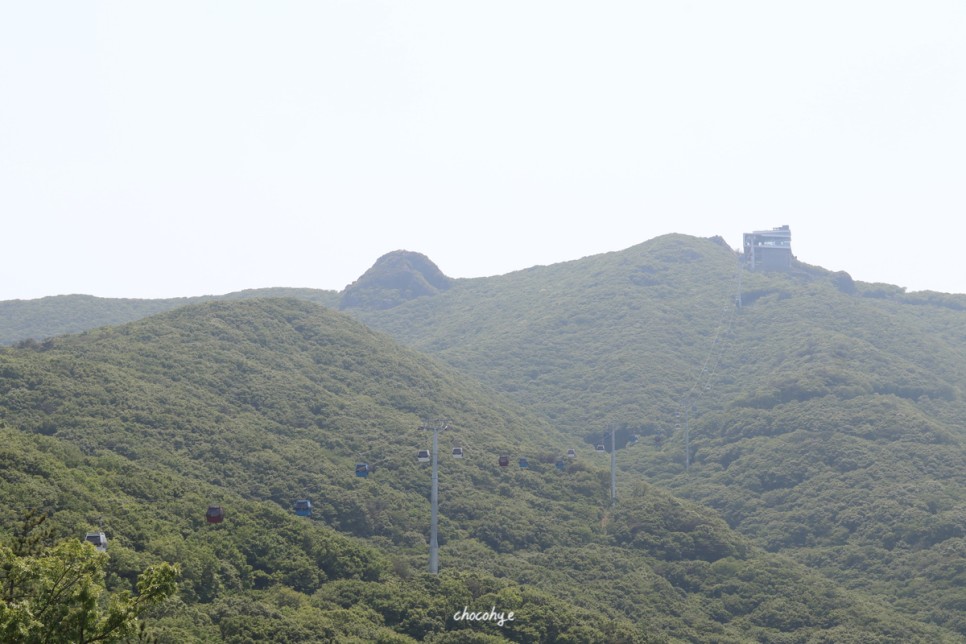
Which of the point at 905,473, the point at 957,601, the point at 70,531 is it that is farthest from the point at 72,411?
the point at 905,473

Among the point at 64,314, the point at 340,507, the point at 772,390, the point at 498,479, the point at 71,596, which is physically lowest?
the point at 498,479

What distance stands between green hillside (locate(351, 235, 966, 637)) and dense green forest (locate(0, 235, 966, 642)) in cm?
46

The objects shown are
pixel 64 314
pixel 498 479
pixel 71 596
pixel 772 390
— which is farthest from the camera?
pixel 64 314

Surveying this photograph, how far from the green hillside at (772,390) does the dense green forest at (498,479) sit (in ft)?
1.52

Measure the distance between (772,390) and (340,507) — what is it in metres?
70.2

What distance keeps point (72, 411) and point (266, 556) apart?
2481 cm

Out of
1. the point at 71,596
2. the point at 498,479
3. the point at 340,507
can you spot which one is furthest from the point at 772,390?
the point at 71,596

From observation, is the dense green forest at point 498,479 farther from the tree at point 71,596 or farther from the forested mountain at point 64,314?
the forested mountain at point 64,314

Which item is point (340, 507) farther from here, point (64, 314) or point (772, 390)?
point (64, 314)

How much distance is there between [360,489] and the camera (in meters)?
74.6

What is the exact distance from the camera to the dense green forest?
51000 millimetres

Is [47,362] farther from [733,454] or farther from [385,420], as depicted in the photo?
[733,454]

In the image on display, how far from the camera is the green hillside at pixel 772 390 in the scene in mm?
86375

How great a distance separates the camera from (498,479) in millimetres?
86000
